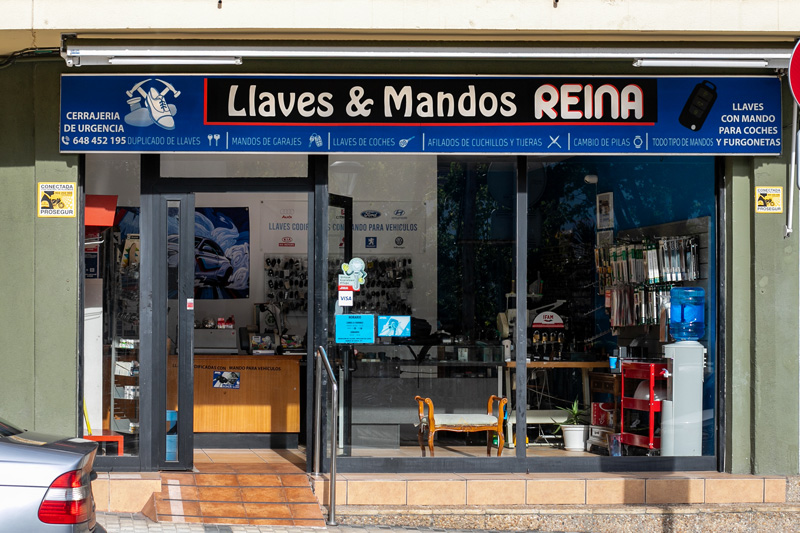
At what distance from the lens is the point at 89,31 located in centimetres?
725

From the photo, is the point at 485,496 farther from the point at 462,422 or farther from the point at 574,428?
the point at 574,428

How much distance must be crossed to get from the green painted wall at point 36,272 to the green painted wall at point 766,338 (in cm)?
581

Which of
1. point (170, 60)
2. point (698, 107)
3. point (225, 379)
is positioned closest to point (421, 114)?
point (170, 60)

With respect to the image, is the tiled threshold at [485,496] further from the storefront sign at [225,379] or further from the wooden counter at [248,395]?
the storefront sign at [225,379]

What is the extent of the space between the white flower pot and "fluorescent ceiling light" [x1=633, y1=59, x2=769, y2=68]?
133 inches

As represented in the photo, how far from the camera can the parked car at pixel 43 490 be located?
15.9ft

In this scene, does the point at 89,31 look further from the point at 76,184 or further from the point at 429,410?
the point at 429,410

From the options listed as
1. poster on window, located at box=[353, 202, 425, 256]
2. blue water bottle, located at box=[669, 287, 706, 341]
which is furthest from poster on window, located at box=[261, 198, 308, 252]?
blue water bottle, located at box=[669, 287, 706, 341]

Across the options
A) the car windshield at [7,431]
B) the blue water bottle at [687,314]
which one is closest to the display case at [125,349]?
the car windshield at [7,431]

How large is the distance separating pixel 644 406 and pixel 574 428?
0.68 metres

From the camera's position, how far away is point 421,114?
26.1 ft

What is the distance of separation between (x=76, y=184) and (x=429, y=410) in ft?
12.2

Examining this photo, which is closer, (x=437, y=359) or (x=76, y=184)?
(x=76, y=184)

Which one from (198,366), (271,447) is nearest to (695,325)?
(271,447)
